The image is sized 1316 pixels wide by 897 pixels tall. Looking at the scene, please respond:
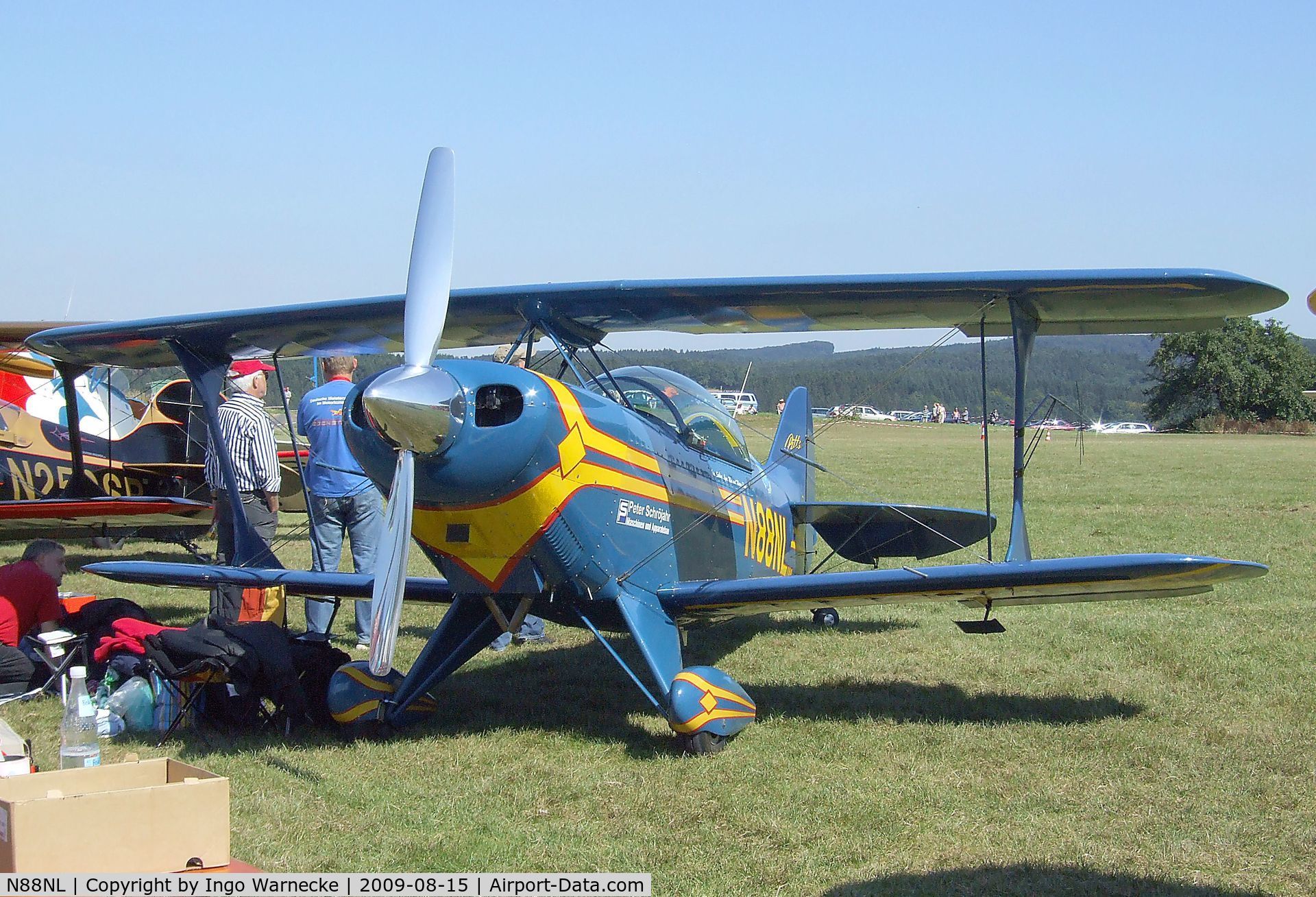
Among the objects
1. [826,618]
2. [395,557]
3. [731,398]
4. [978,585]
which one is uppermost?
[731,398]

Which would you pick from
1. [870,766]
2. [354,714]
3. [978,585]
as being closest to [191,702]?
Answer: [354,714]

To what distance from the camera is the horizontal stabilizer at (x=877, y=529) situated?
854 centimetres

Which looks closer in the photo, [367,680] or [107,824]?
[107,824]

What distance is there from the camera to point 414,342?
499 centimetres

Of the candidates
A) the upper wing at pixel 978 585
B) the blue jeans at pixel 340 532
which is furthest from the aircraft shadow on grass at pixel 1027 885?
the blue jeans at pixel 340 532

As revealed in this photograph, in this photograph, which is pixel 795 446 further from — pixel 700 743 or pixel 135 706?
pixel 135 706

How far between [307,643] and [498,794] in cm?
186

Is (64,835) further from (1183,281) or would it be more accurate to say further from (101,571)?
(1183,281)

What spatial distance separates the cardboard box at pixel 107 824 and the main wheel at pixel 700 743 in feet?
8.05

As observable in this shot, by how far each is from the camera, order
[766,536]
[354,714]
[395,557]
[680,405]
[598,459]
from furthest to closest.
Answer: [766,536] → [680,405] → [354,714] → [598,459] → [395,557]

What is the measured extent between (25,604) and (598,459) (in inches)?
140

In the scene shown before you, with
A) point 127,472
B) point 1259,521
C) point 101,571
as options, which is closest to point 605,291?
point 101,571

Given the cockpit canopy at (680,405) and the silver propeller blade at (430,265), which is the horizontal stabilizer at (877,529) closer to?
the cockpit canopy at (680,405)

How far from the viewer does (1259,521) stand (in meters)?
15.3
